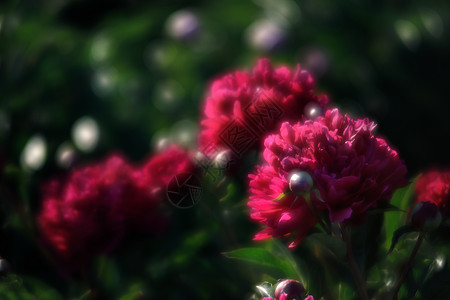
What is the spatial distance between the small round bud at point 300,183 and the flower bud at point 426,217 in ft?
0.53

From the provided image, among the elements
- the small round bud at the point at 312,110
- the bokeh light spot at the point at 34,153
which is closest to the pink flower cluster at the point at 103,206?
the small round bud at the point at 312,110

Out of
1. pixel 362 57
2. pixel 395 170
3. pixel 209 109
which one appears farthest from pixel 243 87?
pixel 362 57

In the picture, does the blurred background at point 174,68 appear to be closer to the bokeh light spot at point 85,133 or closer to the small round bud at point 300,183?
the bokeh light spot at point 85,133

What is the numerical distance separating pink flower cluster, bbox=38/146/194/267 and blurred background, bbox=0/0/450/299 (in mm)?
205

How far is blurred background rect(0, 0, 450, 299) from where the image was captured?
5.58 feet

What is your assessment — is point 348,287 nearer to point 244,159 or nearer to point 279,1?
point 244,159

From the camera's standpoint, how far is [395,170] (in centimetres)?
68

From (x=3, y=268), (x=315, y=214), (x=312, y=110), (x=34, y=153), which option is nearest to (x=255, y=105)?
(x=312, y=110)

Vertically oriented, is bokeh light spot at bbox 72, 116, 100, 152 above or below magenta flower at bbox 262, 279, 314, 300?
below

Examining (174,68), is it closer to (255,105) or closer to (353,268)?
(255,105)

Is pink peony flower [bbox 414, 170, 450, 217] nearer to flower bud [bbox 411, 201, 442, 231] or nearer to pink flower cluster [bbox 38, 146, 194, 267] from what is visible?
flower bud [bbox 411, 201, 442, 231]

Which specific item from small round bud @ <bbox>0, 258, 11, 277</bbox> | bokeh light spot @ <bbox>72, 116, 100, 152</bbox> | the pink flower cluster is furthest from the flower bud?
bokeh light spot @ <bbox>72, 116, 100, 152</bbox>

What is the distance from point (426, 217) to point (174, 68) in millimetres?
1760

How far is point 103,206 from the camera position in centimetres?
96
